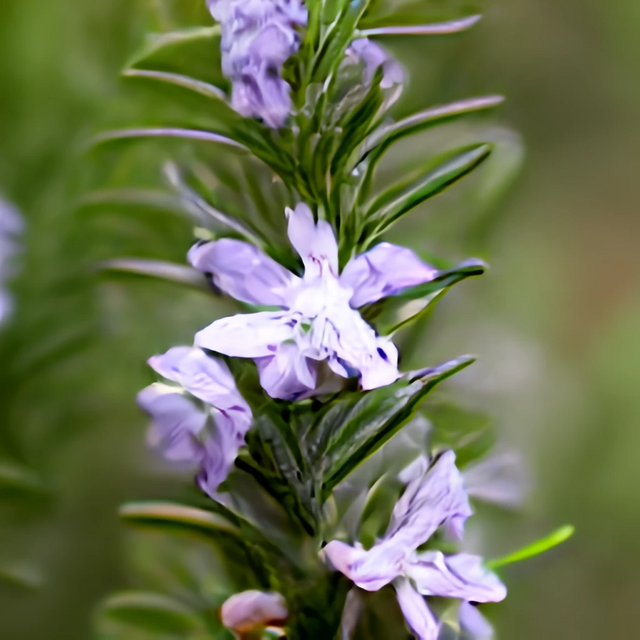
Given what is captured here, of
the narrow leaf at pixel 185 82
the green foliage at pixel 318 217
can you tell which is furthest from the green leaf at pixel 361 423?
the narrow leaf at pixel 185 82

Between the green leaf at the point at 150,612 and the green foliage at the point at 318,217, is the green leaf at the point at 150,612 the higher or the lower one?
the lower one

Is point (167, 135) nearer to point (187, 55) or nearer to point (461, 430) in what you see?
point (187, 55)


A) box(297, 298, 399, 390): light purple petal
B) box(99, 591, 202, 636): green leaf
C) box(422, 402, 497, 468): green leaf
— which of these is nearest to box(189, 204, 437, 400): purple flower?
box(297, 298, 399, 390): light purple petal

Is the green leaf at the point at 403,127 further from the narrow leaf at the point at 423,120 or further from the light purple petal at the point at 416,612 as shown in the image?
the light purple petal at the point at 416,612

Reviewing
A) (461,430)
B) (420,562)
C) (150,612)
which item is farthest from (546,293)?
(150,612)

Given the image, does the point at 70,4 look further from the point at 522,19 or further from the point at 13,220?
the point at 522,19

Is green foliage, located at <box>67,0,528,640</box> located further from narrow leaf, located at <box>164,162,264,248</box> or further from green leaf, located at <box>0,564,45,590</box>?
green leaf, located at <box>0,564,45,590</box>
